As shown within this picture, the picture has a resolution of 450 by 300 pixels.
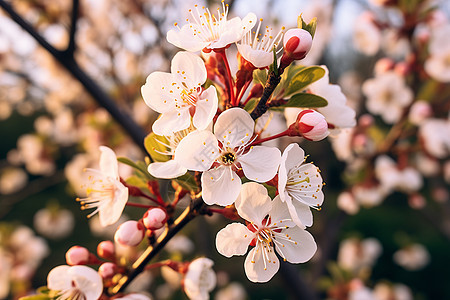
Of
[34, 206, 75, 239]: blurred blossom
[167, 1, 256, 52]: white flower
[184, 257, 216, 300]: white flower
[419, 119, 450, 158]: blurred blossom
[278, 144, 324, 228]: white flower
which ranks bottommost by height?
[419, 119, 450, 158]: blurred blossom

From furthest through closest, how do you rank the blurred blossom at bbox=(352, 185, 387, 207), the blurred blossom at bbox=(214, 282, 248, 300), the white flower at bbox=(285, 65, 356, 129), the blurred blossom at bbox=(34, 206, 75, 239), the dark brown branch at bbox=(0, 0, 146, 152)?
the blurred blossom at bbox=(34, 206, 75, 239)
the blurred blossom at bbox=(214, 282, 248, 300)
the blurred blossom at bbox=(352, 185, 387, 207)
the dark brown branch at bbox=(0, 0, 146, 152)
the white flower at bbox=(285, 65, 356, 129)

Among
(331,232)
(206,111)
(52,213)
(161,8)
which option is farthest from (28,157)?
(206,111)

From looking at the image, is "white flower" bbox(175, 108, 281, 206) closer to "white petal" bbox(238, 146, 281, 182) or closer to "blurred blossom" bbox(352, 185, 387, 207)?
"white petal" bbox(238, 146, 281, 182)

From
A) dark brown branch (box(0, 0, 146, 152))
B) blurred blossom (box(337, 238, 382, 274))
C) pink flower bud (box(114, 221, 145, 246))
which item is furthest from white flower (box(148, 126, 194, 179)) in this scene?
blurred blossom (box(337, 238, 382, 274))

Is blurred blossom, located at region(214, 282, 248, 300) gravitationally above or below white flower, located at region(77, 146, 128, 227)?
below

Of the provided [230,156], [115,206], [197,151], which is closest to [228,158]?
Result: [230,156]

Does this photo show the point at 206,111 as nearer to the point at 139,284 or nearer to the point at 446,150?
the point at 446,150
